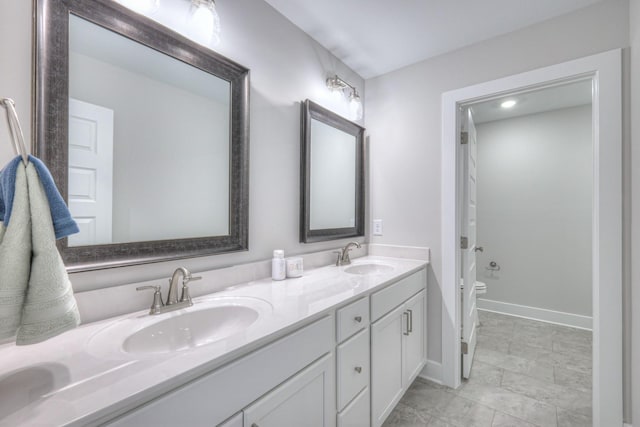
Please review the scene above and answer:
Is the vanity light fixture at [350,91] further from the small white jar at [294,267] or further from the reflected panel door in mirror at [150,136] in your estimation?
the small white jar at [294,267]

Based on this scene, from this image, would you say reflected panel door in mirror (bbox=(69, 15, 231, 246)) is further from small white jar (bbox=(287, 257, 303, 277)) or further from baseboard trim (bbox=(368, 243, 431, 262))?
baseboard trim (bbox=(368, 243, 431, 262))

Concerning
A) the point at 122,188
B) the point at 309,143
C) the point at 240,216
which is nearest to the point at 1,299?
the point at 122,188

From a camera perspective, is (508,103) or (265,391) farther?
(508,103)

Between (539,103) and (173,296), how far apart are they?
3577 mm

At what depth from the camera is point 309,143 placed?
67.9 inches

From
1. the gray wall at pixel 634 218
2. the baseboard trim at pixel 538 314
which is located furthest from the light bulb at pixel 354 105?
the baseboard trim at pixel 538 314

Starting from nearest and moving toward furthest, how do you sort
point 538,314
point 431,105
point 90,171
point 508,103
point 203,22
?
point 90,171 → point 203,22 → point 431,105 → point 508,103 → point 538,314

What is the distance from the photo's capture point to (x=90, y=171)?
0.92 metres

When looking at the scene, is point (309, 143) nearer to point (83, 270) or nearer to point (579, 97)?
point (83, 270)

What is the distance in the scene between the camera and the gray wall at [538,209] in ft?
9.43

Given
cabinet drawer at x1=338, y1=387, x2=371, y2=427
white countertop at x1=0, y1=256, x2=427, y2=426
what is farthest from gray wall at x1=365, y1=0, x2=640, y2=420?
white countertop at x1=0, y1=256, x2=427, y2=426

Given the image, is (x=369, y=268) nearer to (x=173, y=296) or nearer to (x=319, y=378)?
(x=319, y=378)

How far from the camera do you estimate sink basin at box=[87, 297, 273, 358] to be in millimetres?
795

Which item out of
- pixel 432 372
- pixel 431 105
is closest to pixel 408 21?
pixel 431 105
